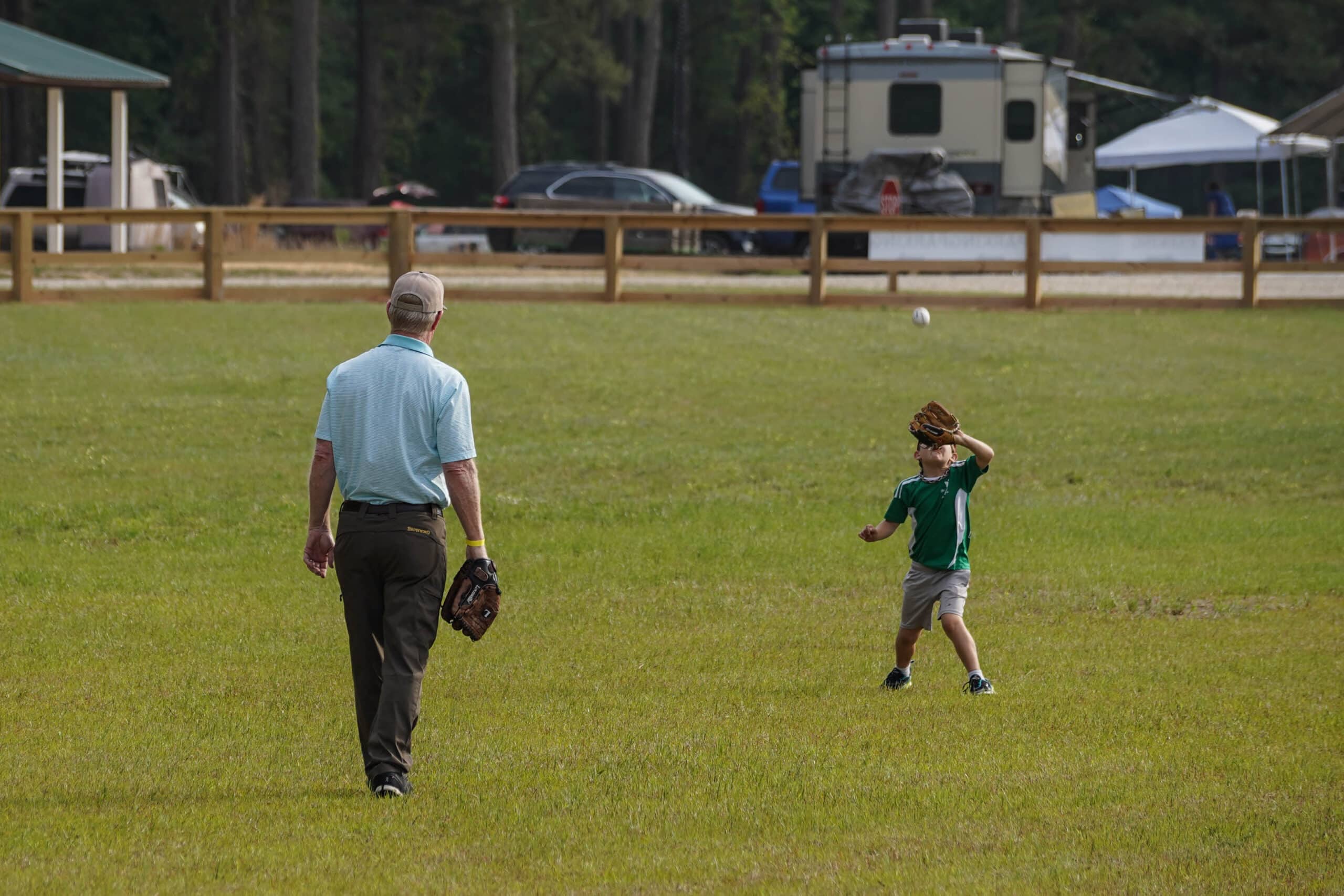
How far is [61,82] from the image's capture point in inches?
1067

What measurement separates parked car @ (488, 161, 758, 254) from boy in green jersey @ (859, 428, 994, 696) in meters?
25.6

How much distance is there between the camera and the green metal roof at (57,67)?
26.7 metres

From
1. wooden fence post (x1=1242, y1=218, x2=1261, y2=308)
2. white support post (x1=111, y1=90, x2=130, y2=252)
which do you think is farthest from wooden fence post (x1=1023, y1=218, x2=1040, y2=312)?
white support post (x1=111, y1=90, x2=130, y2=252)

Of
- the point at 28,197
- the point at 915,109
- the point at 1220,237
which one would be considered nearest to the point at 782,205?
the point at 915,109

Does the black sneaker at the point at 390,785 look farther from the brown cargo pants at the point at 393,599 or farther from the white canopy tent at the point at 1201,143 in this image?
the white canopy tent at the point at 1201,143

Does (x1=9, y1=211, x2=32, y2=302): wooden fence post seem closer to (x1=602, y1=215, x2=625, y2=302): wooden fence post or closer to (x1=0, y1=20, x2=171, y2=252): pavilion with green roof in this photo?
(x1=0, y1=20, x2=171, y2=252): pavilion with green roof

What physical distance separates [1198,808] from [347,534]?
8.96ft

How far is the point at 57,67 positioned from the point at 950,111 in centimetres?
1429

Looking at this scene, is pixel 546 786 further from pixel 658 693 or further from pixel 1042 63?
pixel 1042 63

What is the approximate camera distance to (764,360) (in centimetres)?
1819

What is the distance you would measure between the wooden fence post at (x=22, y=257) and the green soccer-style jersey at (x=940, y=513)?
15881mm

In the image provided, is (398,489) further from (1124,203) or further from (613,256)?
(1124,203)

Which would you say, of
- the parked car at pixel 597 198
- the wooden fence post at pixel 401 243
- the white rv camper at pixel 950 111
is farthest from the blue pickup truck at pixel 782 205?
the wooden fence post at pixel 401 243

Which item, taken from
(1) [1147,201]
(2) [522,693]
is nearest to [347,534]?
(2) [522,693]
